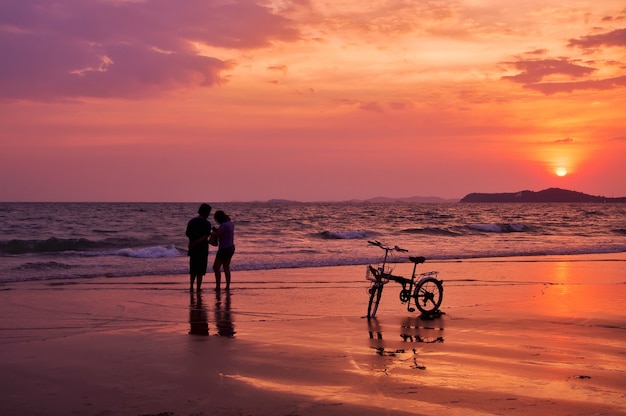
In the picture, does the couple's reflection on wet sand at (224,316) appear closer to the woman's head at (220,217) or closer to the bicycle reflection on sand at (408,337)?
the woman's head at (220,217)

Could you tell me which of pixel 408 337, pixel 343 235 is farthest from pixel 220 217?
pixel 343 235

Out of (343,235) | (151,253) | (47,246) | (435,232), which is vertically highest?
(435,232)

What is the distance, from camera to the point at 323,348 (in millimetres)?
9242

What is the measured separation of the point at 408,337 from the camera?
1017 centimetres

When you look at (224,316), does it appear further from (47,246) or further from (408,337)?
(47,246)

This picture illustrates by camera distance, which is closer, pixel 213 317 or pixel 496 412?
pixel 496 412

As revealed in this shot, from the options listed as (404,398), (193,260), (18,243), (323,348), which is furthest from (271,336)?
(18,243)

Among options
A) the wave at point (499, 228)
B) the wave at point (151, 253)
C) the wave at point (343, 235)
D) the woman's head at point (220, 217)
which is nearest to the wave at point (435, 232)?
the wave at point (343, 235)

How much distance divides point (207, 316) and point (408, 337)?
432cm

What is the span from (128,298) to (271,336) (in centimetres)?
664

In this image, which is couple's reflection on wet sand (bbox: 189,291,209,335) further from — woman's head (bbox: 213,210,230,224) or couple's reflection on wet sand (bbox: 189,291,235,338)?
woman's head (bbox: 213,210,230,224)

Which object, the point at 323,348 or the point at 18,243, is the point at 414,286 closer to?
the point at 323,348

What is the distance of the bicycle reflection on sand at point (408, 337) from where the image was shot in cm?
889

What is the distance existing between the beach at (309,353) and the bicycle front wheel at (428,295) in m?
0.28
